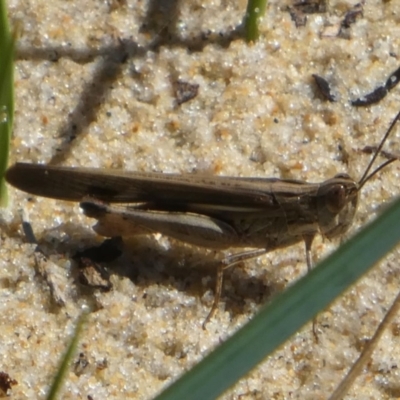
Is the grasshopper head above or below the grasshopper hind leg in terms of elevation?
above

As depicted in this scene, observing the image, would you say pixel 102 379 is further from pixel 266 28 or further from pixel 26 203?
pixel 266 28

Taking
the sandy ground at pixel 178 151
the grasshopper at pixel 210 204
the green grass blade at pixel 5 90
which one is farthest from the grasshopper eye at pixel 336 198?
the green grass blade at pixel 5 90

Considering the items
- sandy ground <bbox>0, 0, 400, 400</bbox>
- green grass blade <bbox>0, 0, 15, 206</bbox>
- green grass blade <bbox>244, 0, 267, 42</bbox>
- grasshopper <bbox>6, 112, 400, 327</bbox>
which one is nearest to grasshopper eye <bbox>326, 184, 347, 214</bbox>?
grasshopper <bbox>6, 112, 400, 327</bbox>

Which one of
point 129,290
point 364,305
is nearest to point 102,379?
point 129,290

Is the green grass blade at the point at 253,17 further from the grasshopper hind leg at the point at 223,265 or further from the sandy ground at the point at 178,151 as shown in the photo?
the grasshopper hind leg at the point at 223,265

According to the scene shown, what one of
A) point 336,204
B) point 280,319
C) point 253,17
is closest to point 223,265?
point 336,204

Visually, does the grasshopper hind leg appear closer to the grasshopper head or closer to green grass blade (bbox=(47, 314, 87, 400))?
the grasshopper head

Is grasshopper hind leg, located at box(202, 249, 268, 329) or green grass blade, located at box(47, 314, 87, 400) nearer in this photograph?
green grass blade, located at box(47, 314, 87, 400)

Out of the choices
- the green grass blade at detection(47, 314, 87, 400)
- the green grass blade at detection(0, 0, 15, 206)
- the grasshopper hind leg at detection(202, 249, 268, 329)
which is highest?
the green grass blade at detection(0, 0, 15, 206)

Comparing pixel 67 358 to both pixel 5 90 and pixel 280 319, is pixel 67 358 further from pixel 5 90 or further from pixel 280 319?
pixel 5 90
